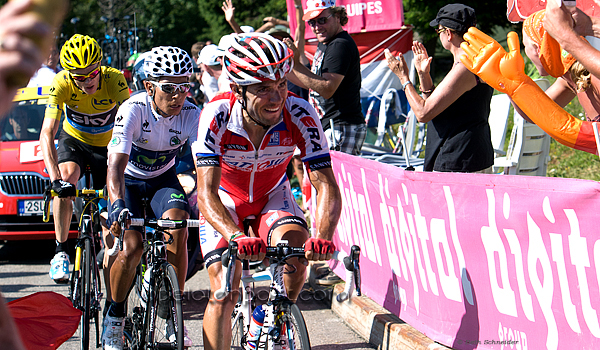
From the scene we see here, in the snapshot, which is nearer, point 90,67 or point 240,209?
point 240,209

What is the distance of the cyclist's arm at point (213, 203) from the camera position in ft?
10.7

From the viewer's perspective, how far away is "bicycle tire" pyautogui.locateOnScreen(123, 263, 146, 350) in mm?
4219

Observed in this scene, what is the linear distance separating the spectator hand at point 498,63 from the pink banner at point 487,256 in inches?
21.8

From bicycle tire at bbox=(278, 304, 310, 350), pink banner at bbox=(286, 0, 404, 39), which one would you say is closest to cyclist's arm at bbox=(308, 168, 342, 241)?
bicycle tire at bbox=(278, 304, 310, 350)

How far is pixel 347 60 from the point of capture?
6277 mm

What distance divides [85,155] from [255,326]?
3.40 meters

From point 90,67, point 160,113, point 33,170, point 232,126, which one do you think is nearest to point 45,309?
point 232,126

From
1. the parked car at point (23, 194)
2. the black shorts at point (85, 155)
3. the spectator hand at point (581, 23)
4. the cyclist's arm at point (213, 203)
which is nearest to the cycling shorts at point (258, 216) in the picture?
the cyclist's arm at point (213, 203)

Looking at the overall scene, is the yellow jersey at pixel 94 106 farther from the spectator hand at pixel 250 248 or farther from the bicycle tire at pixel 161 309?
the spectator hand at pixel 250 248

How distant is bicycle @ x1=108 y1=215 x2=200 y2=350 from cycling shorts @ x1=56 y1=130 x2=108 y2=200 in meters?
1.99

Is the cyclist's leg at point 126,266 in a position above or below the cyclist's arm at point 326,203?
below

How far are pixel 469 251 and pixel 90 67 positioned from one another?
3804 millimetres

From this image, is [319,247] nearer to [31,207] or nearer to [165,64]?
[165,64]

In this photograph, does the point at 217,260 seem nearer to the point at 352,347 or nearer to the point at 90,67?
the point at 352,347
